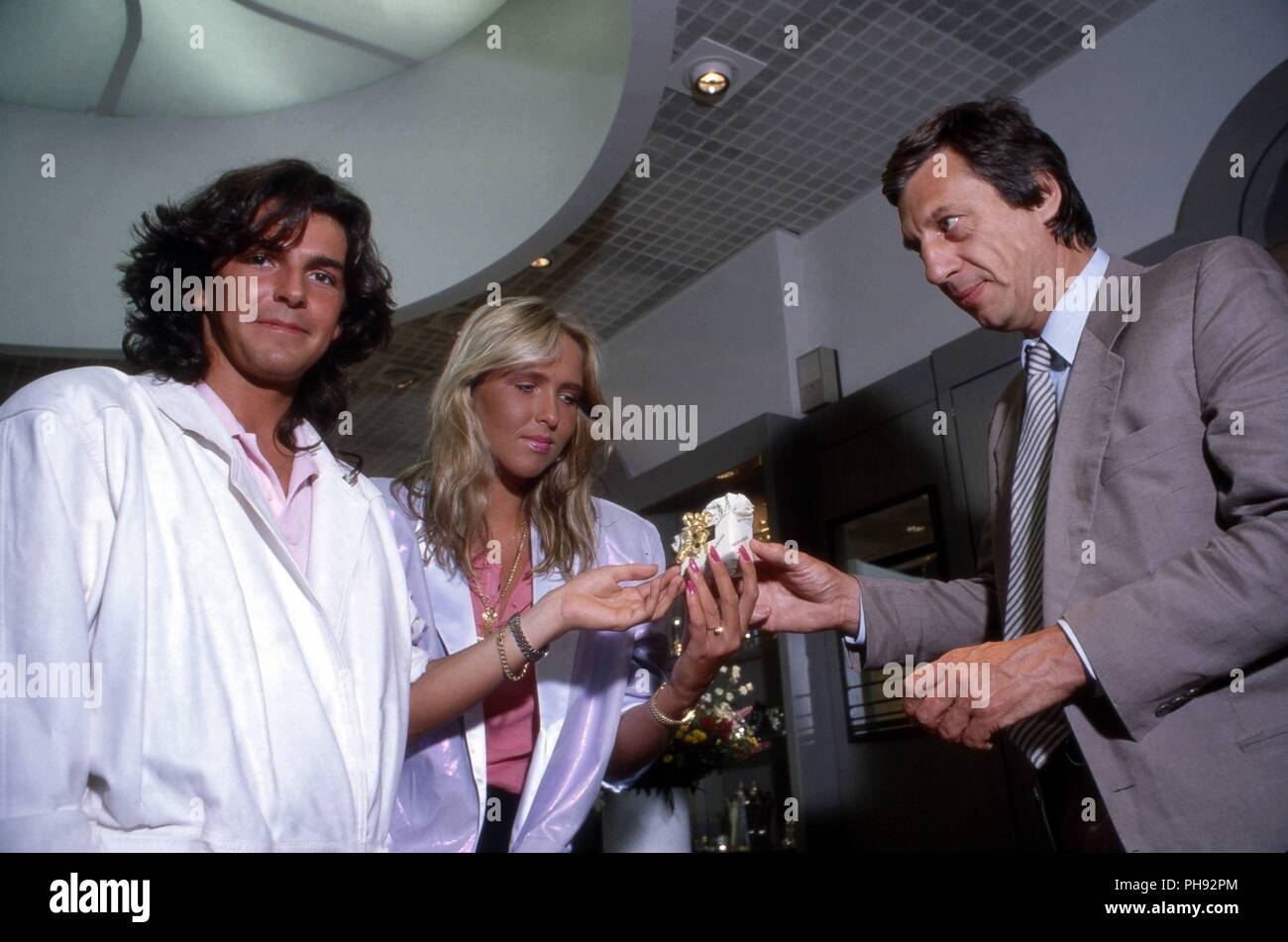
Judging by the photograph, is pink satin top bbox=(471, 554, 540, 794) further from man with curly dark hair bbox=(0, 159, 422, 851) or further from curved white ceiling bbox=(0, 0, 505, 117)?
curved white ceiling bbox=(0, 0, 505, 117)

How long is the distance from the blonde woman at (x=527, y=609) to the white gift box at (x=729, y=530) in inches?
1.3

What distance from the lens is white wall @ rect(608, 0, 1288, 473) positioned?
283 cm

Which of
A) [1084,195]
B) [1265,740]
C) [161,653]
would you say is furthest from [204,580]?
[1084,195]

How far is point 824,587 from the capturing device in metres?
1.60

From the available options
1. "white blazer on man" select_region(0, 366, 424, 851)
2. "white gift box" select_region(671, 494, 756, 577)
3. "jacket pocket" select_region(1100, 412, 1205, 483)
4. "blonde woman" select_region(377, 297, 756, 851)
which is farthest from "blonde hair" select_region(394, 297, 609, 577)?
"jacket pocket" select_region(1100, 412, 1205, 483)

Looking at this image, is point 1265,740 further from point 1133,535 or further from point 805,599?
point 805,599

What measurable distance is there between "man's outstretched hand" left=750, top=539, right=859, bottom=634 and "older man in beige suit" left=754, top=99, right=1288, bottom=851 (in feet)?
0.78

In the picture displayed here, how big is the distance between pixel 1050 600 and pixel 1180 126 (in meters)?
2.28

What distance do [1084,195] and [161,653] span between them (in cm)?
300

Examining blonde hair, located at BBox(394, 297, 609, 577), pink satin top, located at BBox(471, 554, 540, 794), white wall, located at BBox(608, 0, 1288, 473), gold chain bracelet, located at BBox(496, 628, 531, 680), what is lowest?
pink satin top, located at BBox(471, 554, 540, 794)

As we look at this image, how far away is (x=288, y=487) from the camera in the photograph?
4.19ft

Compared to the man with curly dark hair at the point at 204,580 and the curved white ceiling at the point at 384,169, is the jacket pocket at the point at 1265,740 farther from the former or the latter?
the curved white ceiling at the point at 384,169
